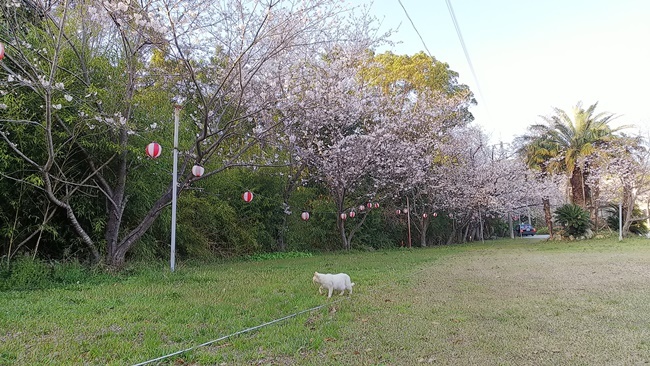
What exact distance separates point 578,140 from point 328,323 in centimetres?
2108

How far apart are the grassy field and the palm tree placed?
15.8 m

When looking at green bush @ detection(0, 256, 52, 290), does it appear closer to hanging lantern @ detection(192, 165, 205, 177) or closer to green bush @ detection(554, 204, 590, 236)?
hanging lantern @ detection(192, 165, 205, 177)

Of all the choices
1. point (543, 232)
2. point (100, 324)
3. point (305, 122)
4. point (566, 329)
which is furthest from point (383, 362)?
point (543, 232)

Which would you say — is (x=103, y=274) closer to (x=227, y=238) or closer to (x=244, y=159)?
(x=227, y=238)

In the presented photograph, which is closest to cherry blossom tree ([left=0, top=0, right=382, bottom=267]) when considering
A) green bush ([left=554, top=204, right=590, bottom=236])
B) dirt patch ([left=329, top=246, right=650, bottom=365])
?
dirt patch ([left=329, top=246, right=650, bottom=365])

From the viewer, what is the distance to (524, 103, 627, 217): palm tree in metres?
20.8

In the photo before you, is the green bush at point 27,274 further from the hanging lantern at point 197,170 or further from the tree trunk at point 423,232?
the tree trunk at point 423,232

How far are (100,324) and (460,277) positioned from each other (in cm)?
567

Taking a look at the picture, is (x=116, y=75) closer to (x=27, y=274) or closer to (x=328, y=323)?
(x=27, y=274)

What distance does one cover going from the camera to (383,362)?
120 inches

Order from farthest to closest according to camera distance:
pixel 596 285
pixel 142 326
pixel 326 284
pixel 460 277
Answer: pixel 460 277, pixel 596 285, pixel 326 284, pixel 142 326

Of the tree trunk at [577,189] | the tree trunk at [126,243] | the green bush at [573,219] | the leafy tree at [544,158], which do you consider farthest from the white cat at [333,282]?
the tree trunk at [577,189]

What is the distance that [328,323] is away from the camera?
4.09 meters

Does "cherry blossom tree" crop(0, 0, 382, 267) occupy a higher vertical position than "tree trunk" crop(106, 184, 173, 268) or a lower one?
higher
